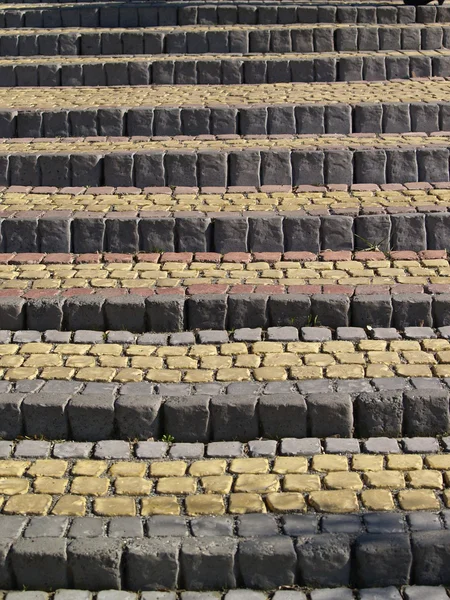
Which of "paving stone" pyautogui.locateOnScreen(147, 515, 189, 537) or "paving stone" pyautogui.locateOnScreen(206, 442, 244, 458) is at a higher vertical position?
"paving stone" pyautogui.locateOnScreen(206, 442, 244, 458)

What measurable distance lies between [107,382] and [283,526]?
1294mm

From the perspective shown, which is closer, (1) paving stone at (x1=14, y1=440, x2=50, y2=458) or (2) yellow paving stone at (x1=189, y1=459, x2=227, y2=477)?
(2) yellow paving stone at (x1=189, y1=459, x2=227, y2=477)

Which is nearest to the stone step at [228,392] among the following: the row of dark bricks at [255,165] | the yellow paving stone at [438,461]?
the yellow paving stone at [438,461]

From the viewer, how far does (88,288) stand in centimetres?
619

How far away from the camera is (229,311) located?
5.89 m

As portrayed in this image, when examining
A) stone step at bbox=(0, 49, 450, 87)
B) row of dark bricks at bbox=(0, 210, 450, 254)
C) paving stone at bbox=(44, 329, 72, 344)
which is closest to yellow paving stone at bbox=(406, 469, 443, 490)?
paving stone at bbox=(44, 329, 72, 344)

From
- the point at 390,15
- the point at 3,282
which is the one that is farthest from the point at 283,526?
the point at 390,15

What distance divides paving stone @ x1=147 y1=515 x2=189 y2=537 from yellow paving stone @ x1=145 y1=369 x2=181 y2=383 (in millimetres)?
990

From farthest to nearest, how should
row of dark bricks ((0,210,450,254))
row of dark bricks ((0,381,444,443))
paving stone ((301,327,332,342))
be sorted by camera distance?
row of dark bricks ((0,210,450,254)) < paving stone ((301,327,332,342)) < row of dark bricks ((0,381,444,443))

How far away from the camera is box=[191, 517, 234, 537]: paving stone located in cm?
426

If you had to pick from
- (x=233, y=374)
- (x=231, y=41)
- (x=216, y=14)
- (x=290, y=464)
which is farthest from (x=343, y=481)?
(x=216, y=14)

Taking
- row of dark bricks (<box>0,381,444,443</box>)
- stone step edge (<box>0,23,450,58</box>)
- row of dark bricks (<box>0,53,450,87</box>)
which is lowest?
→ row of dark bricks (<box>0,381,444,443</box>)

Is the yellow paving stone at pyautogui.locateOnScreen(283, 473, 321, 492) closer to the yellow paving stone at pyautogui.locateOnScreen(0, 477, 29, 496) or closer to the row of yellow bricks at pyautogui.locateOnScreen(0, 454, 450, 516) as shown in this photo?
the row of yellow bricks at pyautogui.locateOnScreen(0, 454, 450, 516)

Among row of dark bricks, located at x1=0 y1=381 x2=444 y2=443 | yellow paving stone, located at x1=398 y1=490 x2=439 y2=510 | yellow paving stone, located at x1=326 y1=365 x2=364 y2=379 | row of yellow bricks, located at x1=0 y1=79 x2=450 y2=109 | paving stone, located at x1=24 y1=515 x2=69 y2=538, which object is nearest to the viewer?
paving stone, located at x1=24 y1=515 x2=69 y2=538
